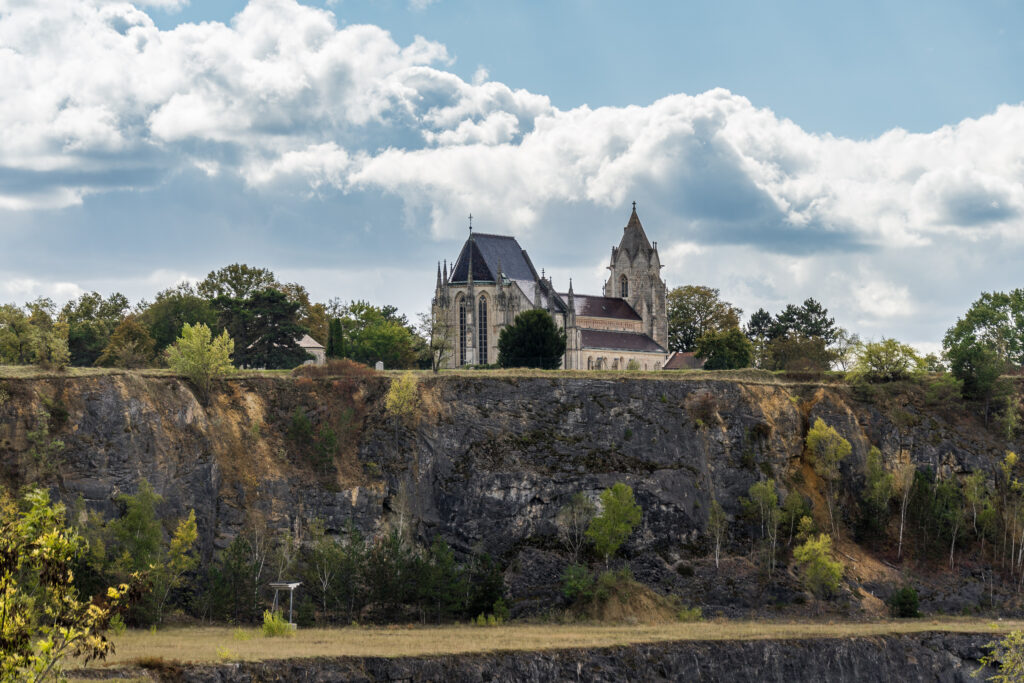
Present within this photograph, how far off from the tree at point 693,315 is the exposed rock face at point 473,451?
59793 millimetres

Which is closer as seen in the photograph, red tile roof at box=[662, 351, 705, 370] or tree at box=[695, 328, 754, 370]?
tree at box=[695, 328, 754, 370]

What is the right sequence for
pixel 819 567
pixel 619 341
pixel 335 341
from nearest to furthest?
pixel 819 567 → pixel 335 341 → pixel 619 341

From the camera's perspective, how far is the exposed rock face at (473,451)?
67.5 metres

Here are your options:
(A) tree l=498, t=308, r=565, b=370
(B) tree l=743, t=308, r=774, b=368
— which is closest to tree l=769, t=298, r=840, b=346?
(B) tree l=743, t=308, r=774, b=368

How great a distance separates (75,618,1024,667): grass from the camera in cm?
4962

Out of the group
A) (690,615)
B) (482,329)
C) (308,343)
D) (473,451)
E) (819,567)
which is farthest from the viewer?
(482,329)

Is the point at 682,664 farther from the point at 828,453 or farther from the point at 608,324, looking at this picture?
the point at 608,324

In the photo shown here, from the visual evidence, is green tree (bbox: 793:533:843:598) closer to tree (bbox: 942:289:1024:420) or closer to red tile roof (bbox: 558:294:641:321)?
tree (bbox: 942:289:1024:420)

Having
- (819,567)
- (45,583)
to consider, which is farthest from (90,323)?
(45,583)

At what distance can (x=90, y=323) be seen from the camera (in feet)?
351

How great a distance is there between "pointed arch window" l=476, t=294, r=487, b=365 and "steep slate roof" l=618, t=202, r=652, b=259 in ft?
76.1

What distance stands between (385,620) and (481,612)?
5089 millimetres

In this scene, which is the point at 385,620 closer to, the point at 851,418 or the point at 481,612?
the point at 481,612

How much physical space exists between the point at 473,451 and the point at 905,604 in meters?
26.8
